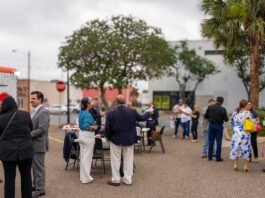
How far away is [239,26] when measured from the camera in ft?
60.8

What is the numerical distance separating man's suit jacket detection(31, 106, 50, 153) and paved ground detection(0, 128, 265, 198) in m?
0.92

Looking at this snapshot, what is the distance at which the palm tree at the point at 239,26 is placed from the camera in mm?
18031

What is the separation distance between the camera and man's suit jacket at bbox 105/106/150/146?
8.59 meters

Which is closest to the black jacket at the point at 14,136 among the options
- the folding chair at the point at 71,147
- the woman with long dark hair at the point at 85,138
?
the woman with long dark hair at the point at 85,138

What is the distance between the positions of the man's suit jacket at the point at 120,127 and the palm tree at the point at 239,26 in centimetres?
1066

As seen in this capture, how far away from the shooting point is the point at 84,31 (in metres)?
26.2

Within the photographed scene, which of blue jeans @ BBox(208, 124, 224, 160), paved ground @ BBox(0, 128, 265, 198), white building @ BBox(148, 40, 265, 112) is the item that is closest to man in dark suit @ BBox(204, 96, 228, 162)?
blue jeans @ BBox(208, 124, 224, 160)

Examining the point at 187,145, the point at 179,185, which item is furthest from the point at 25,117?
the point at 187,145

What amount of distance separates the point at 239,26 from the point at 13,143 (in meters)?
14.2

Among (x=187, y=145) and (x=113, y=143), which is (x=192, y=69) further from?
(x=113, y=143)

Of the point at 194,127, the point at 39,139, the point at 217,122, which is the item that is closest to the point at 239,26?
the point at 194,127

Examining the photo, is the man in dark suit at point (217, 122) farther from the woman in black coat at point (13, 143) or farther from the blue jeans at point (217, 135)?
the woman in black coat at point (13, 143)

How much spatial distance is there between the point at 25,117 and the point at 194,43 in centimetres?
4531

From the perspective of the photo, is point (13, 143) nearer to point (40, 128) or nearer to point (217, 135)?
point (40, 128)
